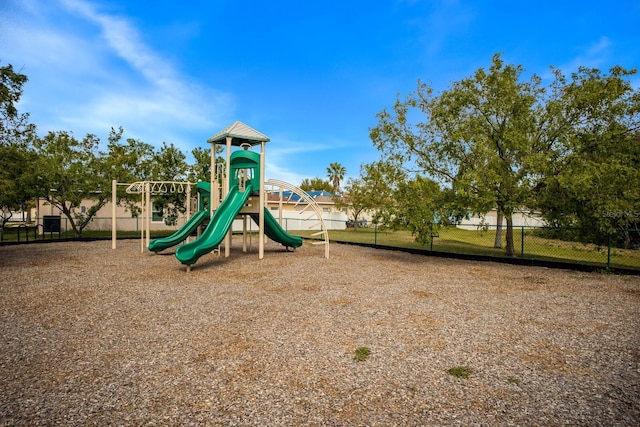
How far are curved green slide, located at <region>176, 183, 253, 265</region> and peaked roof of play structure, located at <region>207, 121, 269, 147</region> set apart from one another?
1672 mm

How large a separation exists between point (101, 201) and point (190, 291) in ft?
50.4

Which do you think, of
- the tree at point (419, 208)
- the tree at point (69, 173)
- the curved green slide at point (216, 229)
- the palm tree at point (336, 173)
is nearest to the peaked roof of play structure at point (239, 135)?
the curved green slide at point (216, 229)

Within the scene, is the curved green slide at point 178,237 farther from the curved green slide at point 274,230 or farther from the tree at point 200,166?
the tree at point 200,166

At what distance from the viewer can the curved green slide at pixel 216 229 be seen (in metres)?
10.8

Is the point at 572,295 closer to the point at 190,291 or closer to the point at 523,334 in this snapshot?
the point at 523,334

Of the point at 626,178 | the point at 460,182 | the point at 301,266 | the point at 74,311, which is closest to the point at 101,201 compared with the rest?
the point at 301,266

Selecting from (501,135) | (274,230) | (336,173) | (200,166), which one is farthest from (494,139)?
(336,173)

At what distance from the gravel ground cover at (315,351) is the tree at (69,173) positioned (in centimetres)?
1108

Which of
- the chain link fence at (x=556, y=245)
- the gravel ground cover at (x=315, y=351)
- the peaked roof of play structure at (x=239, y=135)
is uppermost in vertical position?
the peaked roof of play structure at (x=239, y=135)

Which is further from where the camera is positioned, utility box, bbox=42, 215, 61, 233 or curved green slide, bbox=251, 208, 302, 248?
utility box, bbox=42, 215, 61, 233

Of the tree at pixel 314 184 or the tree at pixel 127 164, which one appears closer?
the tree at pixel 127 164

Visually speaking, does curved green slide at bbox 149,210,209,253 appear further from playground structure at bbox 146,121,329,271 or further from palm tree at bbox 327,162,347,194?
palm tree at bbox 327,162,347,194

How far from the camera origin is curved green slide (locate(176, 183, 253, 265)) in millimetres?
10828

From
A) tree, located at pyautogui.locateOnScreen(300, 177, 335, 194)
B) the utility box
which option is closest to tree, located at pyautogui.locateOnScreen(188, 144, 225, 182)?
the utility box
